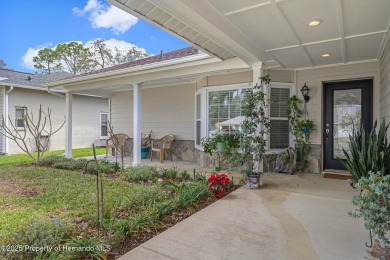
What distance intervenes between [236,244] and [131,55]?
24305mm

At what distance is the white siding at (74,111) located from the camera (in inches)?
414

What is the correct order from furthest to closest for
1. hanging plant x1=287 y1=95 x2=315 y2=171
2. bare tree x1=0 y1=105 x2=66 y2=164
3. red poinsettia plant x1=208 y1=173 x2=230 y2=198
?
1. bare tree x1=0 y1=105 x2=66 y2=164
2. hanging plant x1=287 y1=95 x2=315 y2=171
3. red poinsettia plant x1=208 y1=173 x2=230 y2=198

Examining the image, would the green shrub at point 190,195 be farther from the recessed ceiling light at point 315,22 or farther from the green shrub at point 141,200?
the recessed ceiling light at point 315,22

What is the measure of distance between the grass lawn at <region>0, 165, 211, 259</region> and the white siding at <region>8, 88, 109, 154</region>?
19.5ft

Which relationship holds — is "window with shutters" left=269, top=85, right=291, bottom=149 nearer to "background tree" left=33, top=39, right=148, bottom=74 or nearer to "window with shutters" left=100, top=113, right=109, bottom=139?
"window with shutters" left=100, top=113, right=109, bottom=139

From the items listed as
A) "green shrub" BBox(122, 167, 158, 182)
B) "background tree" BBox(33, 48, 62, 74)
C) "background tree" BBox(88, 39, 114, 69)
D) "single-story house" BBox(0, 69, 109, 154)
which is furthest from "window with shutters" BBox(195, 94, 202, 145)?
"background tree" BBox(33, 48, 62, 74)

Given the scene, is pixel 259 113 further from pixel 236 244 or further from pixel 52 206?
pixel 52 206

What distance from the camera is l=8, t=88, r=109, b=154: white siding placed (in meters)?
10.5

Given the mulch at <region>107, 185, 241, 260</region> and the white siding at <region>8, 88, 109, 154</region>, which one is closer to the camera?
the mulch at <region>107, 185, 241, 260</region>

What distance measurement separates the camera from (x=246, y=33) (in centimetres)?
392

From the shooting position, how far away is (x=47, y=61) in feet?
74.8

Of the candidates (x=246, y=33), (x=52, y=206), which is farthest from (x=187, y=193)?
(x=246, y=33)

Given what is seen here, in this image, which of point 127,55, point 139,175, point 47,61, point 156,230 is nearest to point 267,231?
point 156,230

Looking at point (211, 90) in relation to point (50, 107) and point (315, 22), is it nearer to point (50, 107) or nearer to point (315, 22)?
point (315, 22)
